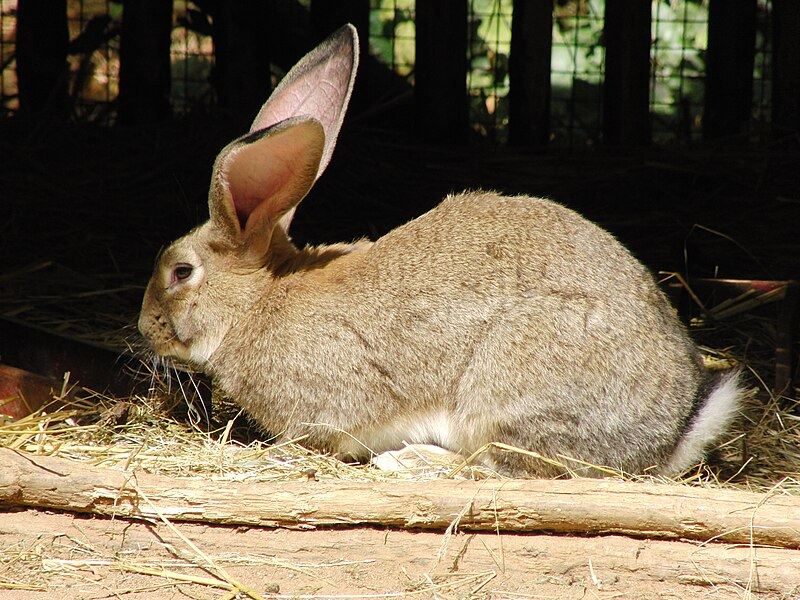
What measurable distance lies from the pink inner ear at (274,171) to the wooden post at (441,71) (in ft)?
9.40

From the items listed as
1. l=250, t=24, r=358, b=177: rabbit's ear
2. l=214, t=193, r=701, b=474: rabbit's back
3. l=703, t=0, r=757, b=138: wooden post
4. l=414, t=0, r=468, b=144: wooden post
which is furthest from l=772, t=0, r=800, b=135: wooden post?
l=250, t=24, r=358, b=177: rabbit's ear

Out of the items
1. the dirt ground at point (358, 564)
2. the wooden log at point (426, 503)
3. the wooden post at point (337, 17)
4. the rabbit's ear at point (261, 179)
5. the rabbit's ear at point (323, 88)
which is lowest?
the dirt ground at point (358, 564)

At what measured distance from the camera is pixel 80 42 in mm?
7020

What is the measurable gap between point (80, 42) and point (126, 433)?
3878 mm

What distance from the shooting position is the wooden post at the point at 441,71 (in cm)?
629

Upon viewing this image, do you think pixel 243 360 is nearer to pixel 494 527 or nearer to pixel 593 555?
pixel 494 527

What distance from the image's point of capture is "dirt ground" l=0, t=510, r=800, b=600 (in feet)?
9.49

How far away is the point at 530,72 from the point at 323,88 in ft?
9.00

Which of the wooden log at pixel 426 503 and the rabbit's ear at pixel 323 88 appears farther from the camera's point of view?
the rabbit's ear at pixel 323 88

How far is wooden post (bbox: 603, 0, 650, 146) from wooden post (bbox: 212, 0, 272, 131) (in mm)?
2095

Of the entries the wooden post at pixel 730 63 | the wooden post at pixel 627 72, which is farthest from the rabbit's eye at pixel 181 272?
the wooden post at pixel 730 63

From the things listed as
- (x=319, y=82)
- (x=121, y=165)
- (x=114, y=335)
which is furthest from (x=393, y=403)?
(x=121, y=165)

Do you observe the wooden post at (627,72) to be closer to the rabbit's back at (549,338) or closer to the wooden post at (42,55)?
the rabbit's back at (549,338)

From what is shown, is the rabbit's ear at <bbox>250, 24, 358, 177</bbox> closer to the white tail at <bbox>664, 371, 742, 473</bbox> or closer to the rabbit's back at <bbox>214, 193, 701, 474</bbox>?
the rabbit's back at <bbox>214, 193, 701, 474</bbox>
